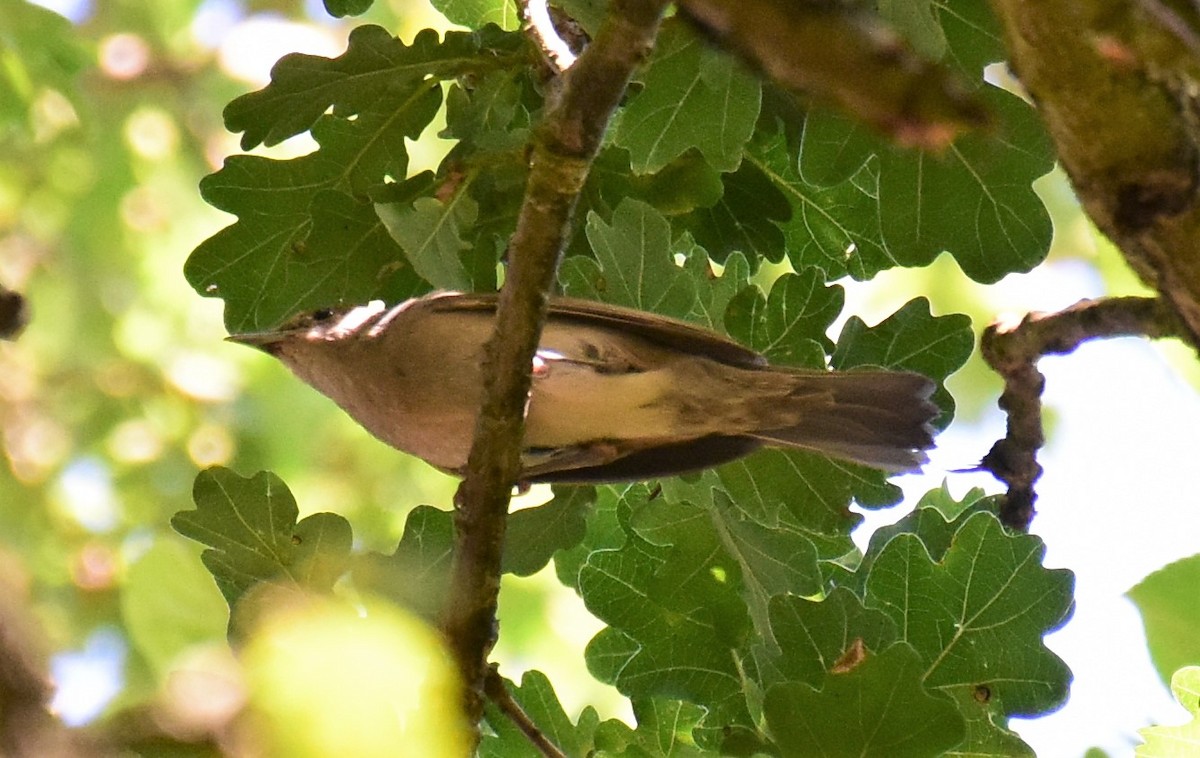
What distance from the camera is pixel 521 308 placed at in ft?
8.18

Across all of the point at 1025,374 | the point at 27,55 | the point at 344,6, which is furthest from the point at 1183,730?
the point at 27,55

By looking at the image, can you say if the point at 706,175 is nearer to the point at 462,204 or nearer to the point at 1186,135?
the point at 462,204

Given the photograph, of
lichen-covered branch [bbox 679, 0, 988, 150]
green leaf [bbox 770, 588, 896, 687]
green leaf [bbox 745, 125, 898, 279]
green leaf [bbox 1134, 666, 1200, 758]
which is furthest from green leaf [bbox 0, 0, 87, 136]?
lichen-covered branch [bbox 679, 0, 988, 150]

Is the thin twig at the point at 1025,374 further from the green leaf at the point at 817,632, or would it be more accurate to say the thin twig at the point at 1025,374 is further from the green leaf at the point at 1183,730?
the green leaf at the point at 817,632

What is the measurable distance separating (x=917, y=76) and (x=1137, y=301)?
1.55 meters

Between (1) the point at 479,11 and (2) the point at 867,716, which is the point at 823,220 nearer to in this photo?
(1) the point at 479,11

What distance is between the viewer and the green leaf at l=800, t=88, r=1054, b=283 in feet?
10.2

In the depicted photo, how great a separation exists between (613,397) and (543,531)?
0.47m

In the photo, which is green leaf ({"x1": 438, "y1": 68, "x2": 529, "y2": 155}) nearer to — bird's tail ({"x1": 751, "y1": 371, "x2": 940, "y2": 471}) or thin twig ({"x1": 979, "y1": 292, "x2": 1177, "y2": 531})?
bird's tail ({"x1": 751, "y1": 371, "x2": 940, "y2": 471})

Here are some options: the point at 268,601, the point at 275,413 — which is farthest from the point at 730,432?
the point at 275,413

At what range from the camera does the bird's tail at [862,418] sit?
3.39 m

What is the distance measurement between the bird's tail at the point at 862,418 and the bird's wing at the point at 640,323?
18cm

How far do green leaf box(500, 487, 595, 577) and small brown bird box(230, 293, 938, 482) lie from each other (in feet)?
0.26

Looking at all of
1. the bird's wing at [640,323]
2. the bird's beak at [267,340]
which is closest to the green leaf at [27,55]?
the bird's beak at [267,340]
